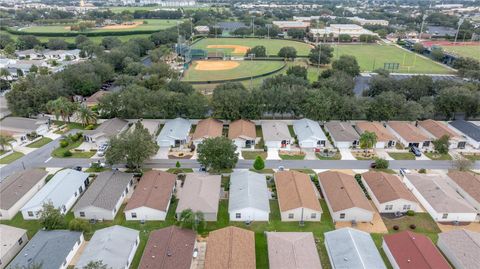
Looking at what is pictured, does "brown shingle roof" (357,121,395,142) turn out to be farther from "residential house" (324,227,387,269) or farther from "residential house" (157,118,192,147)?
"residential house" (157,118,192,147)

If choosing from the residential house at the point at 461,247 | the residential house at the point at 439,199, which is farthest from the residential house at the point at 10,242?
the residential house at the point at 439,199

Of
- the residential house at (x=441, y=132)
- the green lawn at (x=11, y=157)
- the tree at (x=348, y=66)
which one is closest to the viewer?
the green lawn at (x=11, y=157)

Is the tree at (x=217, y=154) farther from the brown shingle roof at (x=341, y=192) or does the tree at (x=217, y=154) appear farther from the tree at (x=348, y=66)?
the tree at (x=348, y=66)

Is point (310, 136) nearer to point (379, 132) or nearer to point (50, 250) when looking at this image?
point (379, 132)

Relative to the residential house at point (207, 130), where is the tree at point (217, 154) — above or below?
above

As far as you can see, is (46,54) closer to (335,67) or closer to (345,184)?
(335,67)

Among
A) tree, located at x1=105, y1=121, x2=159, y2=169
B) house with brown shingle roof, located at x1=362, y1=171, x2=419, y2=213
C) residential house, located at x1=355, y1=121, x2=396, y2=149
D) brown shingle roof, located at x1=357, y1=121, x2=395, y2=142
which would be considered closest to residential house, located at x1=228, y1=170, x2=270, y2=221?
tree, located at x1=105, y1=121, x2=159, y2=169

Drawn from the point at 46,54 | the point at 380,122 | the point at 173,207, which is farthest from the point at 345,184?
the point at 46,54
